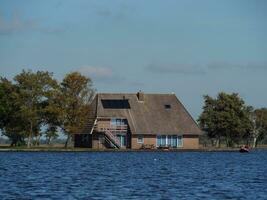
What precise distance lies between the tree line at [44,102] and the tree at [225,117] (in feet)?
87.0

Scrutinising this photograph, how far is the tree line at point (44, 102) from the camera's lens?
115 m

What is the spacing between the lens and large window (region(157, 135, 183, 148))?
122 metres

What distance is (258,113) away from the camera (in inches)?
6580

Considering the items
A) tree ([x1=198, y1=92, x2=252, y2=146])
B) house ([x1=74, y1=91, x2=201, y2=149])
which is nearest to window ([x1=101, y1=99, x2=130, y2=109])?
house ([x1=74, y1=91, x2=201, y2=149])

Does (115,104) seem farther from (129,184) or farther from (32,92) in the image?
(129,184)

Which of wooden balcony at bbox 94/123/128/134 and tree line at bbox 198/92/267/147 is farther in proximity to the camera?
tree line at bbox 198/92/267/147

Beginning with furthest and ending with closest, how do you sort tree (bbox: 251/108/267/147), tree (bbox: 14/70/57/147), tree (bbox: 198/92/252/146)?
1. tree (bbox: 251/108/267/147)
2. tree (bbox: 198/92/252/146)
3. tree (bbox: 14/70/57/147)

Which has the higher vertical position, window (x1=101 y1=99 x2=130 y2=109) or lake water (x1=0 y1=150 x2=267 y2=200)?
window (x1=101 y1=99 x2=130 y2=109)

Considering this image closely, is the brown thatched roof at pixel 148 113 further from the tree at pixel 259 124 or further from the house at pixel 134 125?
the tree at pixel 259 124

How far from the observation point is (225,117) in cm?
13438

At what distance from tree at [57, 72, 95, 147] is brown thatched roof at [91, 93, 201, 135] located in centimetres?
389

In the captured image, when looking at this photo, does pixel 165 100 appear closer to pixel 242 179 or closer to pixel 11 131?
pixel 11 131

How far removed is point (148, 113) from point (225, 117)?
1807cm

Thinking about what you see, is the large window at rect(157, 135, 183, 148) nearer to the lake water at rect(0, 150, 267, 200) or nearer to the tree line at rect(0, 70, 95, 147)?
the tree line at rect(0, 70, 95, 147)
